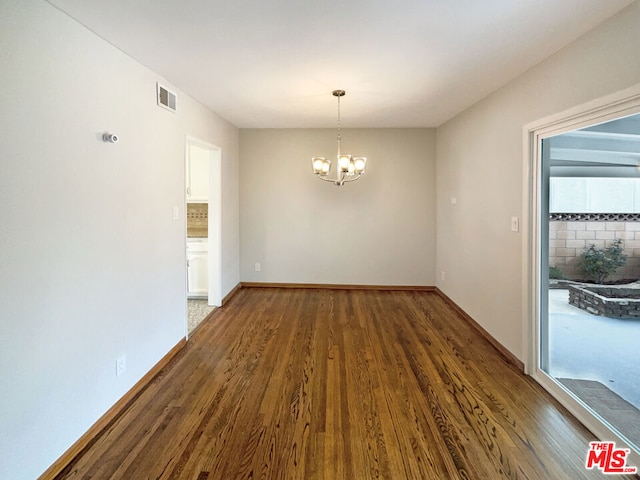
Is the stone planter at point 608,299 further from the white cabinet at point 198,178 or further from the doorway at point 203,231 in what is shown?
the white cabinet at point 198,178

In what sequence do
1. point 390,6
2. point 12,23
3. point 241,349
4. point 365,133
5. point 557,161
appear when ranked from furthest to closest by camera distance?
point 365,133, point 241,349, point 557,161, point 390,6, point 12,23

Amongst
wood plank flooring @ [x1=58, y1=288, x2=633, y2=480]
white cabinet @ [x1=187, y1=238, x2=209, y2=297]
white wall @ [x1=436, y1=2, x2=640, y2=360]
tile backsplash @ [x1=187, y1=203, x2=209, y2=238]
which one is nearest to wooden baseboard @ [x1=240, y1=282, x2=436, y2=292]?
white wall @ [x1=436, y1=2, x2=640, y2=360]

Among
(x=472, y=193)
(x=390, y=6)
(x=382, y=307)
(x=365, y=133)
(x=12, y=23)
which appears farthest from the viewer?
(x=365, y=133)

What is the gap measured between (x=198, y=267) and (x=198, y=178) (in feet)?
4.15

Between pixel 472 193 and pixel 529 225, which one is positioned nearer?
pixel 529 225

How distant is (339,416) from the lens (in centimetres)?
220

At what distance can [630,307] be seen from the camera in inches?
80.0

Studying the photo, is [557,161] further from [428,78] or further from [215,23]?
[215,23]

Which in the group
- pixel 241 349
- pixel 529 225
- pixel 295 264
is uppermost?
pixel 529 225

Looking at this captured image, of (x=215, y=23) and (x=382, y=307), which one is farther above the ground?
(x=215, y=23)

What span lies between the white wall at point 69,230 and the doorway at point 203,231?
1421 millimetres

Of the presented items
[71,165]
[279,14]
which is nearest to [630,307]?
[279,14]

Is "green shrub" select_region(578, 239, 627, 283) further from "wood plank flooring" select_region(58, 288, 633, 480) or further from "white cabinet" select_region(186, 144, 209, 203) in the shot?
"white cabinet" select_region(186, 144, 209, 203)

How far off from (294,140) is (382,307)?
9.32 ft
